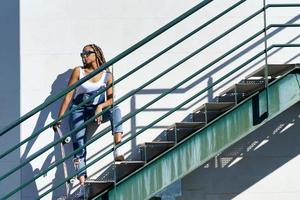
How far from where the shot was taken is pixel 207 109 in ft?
→ 24.2

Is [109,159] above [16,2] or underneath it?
underneath

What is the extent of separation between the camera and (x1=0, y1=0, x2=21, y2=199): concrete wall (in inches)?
342

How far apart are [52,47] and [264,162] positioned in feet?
9.90

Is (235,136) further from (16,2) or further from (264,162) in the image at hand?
(16,2)

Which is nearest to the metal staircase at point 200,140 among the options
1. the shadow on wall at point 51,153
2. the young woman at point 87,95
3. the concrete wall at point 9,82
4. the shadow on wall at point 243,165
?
the young woman at point 87,95

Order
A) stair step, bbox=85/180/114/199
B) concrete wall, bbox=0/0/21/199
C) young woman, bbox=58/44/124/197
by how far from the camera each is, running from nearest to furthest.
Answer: stair step, bbox=85/180/114/199 < young woman, bbox=58/44/124/197 < concrete wall, bbox=0/0/21/199

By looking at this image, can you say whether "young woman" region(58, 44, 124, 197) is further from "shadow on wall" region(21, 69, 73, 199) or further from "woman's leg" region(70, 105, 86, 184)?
"shadow on wall" region(21, 69, 73, 199)

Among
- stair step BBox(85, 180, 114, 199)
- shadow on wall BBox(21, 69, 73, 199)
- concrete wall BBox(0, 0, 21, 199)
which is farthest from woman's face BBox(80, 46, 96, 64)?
stair step BBox(85, 180, 114, 199)

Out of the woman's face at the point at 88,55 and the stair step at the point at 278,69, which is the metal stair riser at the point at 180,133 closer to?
the stair step at the point at 278,69

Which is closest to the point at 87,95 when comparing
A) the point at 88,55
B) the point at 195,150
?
the point at 88,55

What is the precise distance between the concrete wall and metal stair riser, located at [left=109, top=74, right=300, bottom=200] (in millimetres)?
2338

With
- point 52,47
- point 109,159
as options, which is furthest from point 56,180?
point 52,47

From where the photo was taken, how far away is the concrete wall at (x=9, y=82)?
8695 mm

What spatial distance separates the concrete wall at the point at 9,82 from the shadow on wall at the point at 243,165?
218 centimetres
